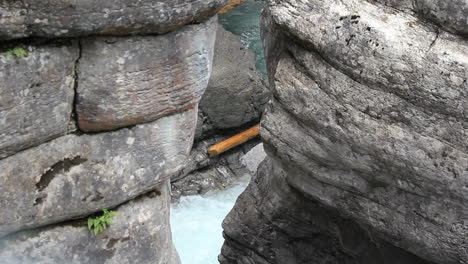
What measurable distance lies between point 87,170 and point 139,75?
0.62 metres

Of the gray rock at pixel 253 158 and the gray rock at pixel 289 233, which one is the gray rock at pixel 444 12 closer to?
the gray rock at pixel 289 233

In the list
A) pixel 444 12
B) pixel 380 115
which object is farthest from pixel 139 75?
pixel 444 12

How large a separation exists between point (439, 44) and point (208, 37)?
1.66 metres

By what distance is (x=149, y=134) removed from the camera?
3375mm

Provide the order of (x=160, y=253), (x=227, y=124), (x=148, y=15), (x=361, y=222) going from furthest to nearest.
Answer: (x=227, y=124), (x=361, y=222), (x=160, y=253), (x=148, y=15)

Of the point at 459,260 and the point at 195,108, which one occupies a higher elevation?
the point at 195,108

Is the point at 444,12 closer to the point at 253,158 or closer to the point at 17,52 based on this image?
the point at 17,52

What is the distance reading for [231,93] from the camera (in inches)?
380

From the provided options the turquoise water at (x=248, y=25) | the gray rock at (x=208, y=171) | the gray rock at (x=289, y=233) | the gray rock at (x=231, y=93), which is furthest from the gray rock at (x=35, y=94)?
the turquoise water at (x=248, y=25)

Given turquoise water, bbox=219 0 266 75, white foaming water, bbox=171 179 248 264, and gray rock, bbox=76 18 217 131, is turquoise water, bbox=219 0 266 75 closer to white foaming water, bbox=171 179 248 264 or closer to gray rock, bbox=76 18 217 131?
white foaming water, bbox=171 179 248 264

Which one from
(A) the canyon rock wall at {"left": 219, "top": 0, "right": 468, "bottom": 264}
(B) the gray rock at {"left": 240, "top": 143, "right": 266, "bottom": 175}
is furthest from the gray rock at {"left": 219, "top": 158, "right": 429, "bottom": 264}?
(B) the gray rock at {"left": 240, "top": 143, "right": 266, "bottom": 175}

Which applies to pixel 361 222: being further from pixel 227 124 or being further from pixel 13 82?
pixel 227 124

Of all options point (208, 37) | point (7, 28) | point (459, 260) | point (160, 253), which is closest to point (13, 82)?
point (7, 28)

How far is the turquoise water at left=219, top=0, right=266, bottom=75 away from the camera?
12.1 m
